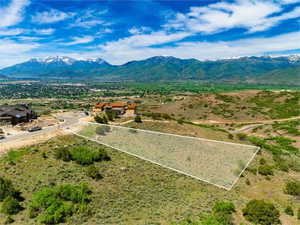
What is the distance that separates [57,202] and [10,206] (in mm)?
3874

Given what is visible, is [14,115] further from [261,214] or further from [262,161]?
[261,214]

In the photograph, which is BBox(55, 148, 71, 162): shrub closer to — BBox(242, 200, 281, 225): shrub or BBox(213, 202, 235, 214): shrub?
BBox(213, 202, 235, 214): shrub

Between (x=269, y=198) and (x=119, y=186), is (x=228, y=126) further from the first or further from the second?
(x=119, y=186)

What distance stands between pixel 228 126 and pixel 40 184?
73018mm

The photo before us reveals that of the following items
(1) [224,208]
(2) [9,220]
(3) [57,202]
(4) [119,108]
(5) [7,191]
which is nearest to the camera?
(2) [9,220]

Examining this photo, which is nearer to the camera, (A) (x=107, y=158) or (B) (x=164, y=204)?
(B) (x=164, y=204)

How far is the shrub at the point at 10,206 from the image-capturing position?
22484 mm

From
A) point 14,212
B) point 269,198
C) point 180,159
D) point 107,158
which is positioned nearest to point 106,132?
point 107,158

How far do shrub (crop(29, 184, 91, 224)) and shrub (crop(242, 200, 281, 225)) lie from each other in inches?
590

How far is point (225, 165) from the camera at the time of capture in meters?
35.2

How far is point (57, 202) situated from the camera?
23.2 m

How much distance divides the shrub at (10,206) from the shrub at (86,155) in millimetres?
9845

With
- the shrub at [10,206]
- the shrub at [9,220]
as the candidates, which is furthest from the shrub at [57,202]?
the shrub at [9,220]

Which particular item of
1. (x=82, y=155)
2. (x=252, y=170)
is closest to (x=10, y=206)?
(x=82, y=155)
